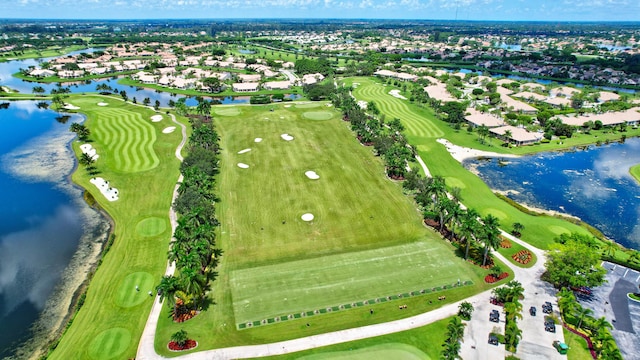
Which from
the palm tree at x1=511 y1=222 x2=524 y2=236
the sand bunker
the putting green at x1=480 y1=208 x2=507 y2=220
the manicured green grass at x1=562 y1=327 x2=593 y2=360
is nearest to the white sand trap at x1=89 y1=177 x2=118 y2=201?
the sand bunker

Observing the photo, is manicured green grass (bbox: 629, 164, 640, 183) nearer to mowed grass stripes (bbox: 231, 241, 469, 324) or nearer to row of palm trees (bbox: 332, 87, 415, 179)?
row of palm trees (bbox: 332, 87, 415, 179)

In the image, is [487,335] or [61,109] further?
[61,109]

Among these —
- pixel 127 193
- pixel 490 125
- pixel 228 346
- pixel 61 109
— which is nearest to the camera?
pixel 228 346

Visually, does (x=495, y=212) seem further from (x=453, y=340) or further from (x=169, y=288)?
(x=169, y=288)

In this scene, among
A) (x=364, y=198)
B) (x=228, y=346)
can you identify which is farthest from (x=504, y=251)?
(x=228, y=346)

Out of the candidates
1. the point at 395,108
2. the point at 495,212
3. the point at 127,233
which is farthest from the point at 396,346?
the point at 395,108

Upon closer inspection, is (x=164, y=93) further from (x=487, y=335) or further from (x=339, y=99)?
(x=487, y=335)
